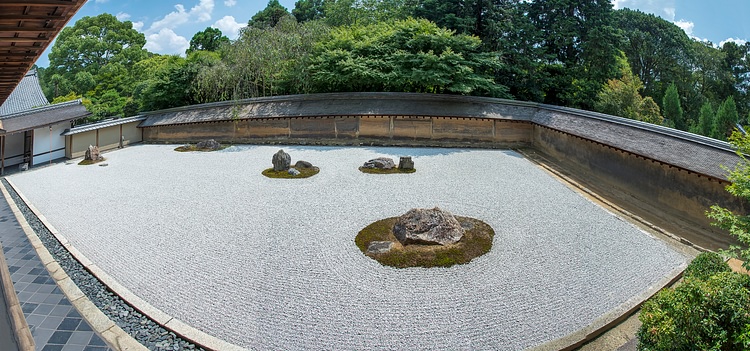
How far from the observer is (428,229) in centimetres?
782

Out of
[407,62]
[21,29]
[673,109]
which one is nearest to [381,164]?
[407,62]

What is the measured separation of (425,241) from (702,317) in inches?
174

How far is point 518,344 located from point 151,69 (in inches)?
1417

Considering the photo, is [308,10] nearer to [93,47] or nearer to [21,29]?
[93,47]

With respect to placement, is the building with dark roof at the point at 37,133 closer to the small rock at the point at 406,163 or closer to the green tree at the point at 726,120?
the small rock at the point at 406,163

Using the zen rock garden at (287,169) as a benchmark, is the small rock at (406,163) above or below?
Result: above

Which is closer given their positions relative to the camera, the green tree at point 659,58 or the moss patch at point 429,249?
the moss patch at point 429,249

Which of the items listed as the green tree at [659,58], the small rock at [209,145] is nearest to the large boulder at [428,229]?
the small rock at [209,145]

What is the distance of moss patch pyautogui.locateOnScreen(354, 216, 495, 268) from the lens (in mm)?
7051

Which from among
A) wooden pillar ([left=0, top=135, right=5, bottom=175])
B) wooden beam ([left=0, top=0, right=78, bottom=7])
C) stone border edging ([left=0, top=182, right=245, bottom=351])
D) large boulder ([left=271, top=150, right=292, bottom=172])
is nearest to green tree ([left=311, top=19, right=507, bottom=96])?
large boulder ([left=271, top=150, right=292, bottom=172])

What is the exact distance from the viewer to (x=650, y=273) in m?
6.71

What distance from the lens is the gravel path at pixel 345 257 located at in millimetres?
5293

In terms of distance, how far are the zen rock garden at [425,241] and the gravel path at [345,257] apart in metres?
0.25

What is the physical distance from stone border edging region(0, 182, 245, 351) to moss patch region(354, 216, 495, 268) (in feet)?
10.9
